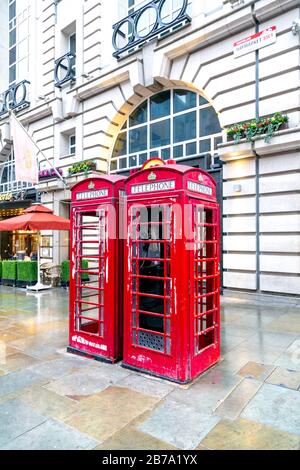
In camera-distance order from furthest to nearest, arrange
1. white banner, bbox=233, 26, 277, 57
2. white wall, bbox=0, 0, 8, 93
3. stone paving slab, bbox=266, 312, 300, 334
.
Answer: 1. white wall, bbox=0, 0, 8, 93
2. white banner, bbox=233, 26, 277, 57
3. stone paving slab, bbox=266, 312, 300, 334

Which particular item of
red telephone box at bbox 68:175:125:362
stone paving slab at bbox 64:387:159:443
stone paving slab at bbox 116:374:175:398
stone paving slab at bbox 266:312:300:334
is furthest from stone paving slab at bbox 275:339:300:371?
red telephone box at bbox 68:175:125:362

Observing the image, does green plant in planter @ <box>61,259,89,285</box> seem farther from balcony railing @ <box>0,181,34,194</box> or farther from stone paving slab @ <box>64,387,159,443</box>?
stone paving slab @ <box>64,387,159,443</box>

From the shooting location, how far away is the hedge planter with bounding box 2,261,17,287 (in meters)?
13.3

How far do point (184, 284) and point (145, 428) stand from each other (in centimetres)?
168

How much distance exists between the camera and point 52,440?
2969 millimetres

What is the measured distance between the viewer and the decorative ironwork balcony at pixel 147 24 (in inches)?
467

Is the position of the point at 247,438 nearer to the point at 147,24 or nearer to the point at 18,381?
the point at 18,381

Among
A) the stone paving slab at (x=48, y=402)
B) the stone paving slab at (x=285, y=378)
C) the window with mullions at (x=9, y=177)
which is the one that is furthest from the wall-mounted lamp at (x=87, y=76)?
the stone paving slab at (x=285, y=378)

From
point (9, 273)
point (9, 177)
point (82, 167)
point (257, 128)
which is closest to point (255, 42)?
point (257, 128)

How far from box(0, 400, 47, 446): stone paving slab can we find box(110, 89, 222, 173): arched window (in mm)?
9630

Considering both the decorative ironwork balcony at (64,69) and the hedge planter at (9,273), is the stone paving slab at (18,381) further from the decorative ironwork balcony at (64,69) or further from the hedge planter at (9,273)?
the decorative ironwork balcony at (64,69)

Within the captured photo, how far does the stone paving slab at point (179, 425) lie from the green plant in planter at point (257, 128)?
812 cm

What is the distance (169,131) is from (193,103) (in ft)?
4.57

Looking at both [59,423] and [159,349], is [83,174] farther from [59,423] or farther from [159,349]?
[59,423]
